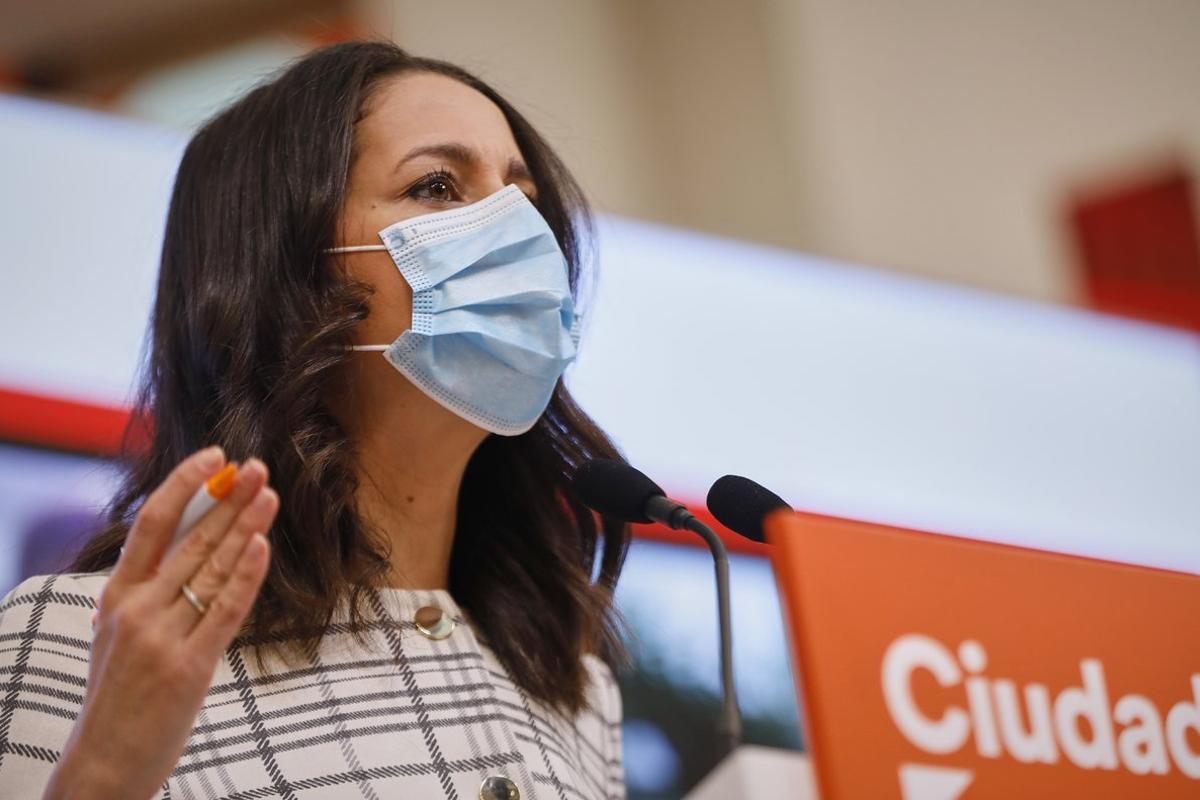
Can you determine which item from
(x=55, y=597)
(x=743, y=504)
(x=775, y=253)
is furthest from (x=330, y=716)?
(x=775, y=253)

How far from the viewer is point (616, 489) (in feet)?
4.59

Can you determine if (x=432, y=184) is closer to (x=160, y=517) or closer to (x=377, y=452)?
(x=377, y=452)

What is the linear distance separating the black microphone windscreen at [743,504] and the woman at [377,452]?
1.19 feet

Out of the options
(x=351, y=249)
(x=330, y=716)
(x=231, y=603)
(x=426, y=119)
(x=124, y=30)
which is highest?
(x=124, y=30)

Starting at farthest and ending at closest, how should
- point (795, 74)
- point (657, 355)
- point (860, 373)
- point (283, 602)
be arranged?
1. point (795, 74)
2. point (860, 373)
3. point (657, 355)
4. point (283, 602)

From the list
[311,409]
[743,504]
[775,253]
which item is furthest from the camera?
[775,253]

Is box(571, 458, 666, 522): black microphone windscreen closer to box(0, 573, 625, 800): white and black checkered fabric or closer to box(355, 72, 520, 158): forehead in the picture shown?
box(0, 573, 625, 800): white and black checkered fabric

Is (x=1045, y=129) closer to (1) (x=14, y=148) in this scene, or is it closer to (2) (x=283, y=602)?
(1) (x=14, y=148)

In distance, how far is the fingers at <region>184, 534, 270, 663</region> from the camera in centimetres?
96

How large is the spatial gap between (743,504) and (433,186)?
0.60 m

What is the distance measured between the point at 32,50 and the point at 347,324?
132 inches

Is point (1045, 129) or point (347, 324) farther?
point (1045, 129)

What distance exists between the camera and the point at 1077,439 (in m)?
3.31

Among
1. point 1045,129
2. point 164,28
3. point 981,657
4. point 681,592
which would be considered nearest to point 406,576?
point 981,657
